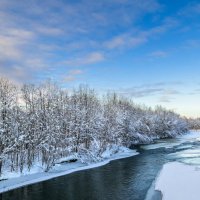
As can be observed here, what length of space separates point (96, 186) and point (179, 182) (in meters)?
7.89

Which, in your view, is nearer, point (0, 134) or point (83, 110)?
point (0, 134)

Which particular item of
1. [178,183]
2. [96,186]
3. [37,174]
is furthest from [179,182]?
[37,174]

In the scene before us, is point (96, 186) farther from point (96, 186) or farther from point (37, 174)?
point (37, 174)

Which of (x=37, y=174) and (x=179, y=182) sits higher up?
(x=37, y=174)

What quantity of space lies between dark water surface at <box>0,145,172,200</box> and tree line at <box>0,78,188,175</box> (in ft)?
18.8

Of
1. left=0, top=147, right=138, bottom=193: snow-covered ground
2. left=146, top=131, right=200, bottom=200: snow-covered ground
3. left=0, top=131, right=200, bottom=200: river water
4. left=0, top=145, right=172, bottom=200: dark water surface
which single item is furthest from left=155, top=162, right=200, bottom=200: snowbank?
left=0, top=147, right=138, bottom=193: snow-covered ground

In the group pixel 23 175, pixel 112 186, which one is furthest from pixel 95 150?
pixel 112 186

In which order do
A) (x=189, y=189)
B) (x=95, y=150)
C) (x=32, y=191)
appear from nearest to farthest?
(x=189, y=189) < (x=32, y=191) < (x=95, y=150)

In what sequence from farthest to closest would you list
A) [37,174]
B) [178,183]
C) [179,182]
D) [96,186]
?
[37,174] < [96,186] < [179,182] < [178,183]

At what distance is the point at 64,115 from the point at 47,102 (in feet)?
14.7

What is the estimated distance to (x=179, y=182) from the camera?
3066 cm

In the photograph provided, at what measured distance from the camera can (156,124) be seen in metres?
119

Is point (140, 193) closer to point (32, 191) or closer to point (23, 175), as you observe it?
point (32, 191)

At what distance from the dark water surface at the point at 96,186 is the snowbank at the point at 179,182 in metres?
1.30
